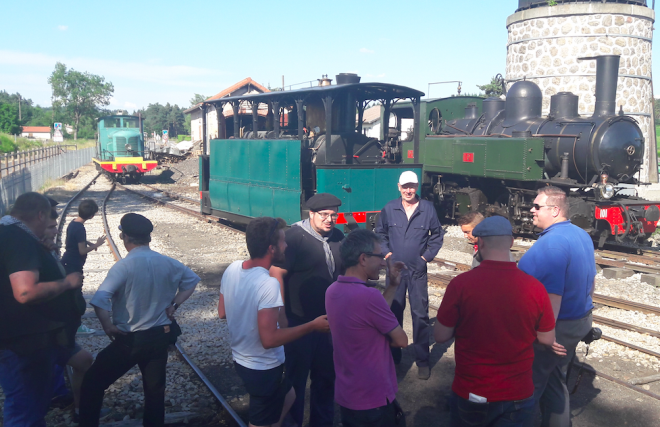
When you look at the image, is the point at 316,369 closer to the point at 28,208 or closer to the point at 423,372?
the point at 423,372

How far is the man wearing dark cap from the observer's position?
341cm

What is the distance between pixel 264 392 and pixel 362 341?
781mm

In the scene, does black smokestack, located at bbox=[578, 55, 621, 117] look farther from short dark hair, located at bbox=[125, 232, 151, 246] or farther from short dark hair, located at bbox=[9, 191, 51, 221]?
short dark hair, located at bbox=[9, 191, 51, 221]

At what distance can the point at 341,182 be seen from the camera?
31.5ft

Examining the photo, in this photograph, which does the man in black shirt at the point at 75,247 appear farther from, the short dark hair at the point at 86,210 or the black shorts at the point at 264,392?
the black shorts at the point at 264,392

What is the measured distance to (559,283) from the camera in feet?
11.0

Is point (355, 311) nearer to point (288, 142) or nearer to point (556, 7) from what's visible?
point (288, 142)

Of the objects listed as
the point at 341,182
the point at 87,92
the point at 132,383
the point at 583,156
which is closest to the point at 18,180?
the point at 341,182

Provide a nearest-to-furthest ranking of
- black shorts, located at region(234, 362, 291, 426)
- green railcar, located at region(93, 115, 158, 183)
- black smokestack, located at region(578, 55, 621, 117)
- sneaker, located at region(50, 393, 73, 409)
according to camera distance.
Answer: black shorts, located at region(234, 362, 291, 426) → sneaker, located at region(50, 393, 73, 409) → black smokestack, located at region(578, 55, 621, 117) → green railcar, located at region(93, 115, 158, 183)

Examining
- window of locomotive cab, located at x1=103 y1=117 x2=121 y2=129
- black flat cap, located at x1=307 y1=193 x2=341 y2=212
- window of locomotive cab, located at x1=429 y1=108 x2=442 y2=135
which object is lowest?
black flat cap, located at x1=307 y1=193 x2=341 y2=212

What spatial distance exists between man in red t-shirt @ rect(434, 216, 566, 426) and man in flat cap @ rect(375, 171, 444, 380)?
215 cm

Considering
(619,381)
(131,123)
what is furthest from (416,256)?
(131,123)

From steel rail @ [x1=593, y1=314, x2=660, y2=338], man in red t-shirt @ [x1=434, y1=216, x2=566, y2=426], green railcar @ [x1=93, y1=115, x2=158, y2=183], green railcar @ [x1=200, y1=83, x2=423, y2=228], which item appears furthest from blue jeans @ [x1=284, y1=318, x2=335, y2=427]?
green railcar @ [x1=93, y1=115, x2=158, y2=183]

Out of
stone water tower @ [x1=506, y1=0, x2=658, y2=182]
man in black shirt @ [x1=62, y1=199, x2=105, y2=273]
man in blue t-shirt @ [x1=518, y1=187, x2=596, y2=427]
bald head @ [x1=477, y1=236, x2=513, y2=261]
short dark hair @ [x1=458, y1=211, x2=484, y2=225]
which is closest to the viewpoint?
bald head @ [x1=477, y1=236, x2=513, y2=261]
